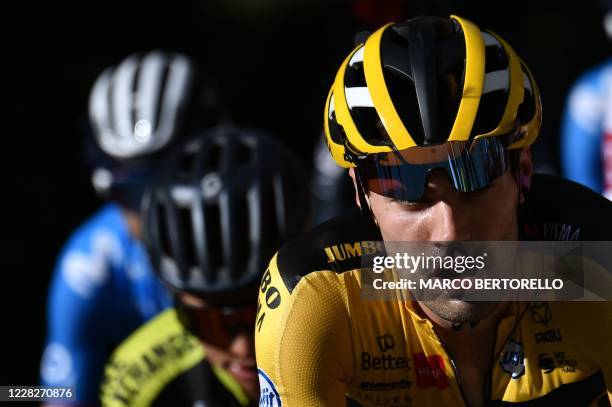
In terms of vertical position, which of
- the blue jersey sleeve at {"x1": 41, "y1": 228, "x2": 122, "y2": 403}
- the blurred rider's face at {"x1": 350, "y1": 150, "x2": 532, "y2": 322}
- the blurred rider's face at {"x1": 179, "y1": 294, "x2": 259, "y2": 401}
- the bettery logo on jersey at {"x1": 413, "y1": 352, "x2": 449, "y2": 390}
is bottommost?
the blue jersey sleeve at {"x1": 41, "y1": 228, "x2": 122, "y2": 403}

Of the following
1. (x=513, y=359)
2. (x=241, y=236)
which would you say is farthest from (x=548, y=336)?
(x=241, y=236)

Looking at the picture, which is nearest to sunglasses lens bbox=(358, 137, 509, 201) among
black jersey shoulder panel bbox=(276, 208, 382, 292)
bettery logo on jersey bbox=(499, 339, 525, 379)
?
black jersey shoulder panel bbox=(276, 208, 382, 292)

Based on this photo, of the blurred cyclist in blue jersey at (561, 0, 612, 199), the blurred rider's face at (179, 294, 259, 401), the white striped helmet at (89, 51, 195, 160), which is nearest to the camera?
the blurred rider's face at (179, 294, 259, 401)

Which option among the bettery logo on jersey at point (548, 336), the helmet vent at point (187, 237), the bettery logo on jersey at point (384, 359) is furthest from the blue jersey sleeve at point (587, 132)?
the bettery logo on jersey at point (384, 359)

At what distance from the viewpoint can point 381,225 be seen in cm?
341

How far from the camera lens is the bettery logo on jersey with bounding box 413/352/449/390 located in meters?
3.47

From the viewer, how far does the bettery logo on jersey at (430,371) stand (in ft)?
11.4

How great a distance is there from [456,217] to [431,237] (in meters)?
0.08

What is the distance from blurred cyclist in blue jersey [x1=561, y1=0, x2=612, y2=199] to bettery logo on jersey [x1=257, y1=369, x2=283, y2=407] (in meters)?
3.64

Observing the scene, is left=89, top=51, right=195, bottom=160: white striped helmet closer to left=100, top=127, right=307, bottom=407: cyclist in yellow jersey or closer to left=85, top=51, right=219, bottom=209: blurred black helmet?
left=85, top=51, right=219, bottom=209: blurred black helmet

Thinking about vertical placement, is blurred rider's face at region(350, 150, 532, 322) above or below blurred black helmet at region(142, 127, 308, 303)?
above

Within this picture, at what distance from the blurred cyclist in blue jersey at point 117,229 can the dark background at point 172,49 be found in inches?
54.3

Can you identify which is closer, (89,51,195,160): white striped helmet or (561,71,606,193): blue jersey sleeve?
(561,71,606,193): blue jersey sleeve

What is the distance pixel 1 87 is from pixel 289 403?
232 inches
